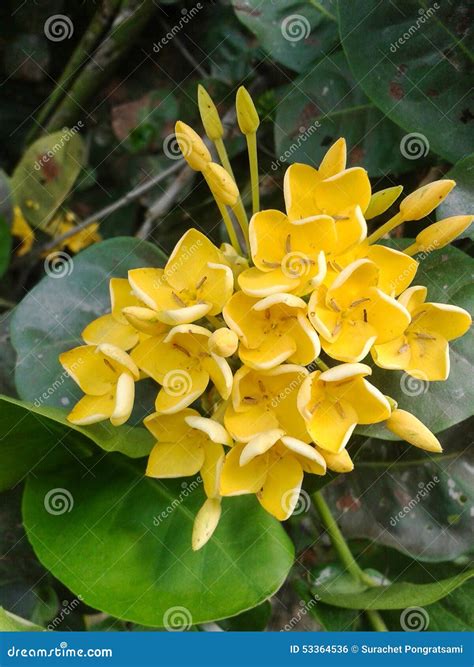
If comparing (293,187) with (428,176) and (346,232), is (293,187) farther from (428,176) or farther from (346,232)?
(428,176)

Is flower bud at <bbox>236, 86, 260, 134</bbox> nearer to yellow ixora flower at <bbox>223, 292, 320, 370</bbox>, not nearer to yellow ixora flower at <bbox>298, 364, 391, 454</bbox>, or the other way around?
yellow ixora flower at <bbox>223, 292, 320, 370</bbox>

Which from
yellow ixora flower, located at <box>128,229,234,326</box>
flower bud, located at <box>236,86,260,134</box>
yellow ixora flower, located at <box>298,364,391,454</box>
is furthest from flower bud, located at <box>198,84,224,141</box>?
yellow ixora flower, located at <box>298,364,391,454</box>

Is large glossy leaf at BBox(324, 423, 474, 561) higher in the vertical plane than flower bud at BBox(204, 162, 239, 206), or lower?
lower

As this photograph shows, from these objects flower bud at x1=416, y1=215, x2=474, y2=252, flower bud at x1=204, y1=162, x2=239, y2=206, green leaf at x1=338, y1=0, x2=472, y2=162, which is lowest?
flower bud at x1=204, y1=162, x2=239, y2=206

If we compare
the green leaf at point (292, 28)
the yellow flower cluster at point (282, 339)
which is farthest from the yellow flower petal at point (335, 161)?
the green leaf at point (292, 28)

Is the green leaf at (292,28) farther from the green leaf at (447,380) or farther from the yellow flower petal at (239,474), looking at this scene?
the yellow flower petal at (239,474)

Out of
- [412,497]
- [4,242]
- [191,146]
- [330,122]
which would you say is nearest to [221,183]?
→ [191,146]
